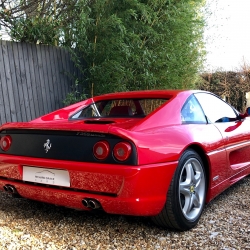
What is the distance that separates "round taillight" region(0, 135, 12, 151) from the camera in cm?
255

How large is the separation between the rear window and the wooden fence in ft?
6.47

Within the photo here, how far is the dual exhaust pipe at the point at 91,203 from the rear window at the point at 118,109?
107 centimetres

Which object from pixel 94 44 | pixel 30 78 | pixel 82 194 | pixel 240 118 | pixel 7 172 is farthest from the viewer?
pixel 94 44

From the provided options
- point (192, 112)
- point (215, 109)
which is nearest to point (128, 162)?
point (192, 112)

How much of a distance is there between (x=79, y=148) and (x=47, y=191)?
0.40m

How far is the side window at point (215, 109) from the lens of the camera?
121 inches

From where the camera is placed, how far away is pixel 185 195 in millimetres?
2523

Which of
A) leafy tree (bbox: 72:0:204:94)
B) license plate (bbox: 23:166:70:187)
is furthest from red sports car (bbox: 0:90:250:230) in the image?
leafy tree (bbox: 72:0:204:94)

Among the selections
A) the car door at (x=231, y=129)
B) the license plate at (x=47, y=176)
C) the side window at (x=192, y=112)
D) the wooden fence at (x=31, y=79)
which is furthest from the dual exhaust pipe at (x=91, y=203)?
the wooden fence at (x=31, y=79)

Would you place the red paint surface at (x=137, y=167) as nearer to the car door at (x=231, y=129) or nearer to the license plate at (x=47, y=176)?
the license plate at (x=47, y=176)

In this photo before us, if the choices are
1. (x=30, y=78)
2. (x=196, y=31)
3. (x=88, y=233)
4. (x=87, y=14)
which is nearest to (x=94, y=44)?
(x=87, y=14)

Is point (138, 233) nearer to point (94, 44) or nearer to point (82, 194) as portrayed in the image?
point (82, 194)

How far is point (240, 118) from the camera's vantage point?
359 centimetres

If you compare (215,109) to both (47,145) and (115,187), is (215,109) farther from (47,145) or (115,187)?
(47,145)
